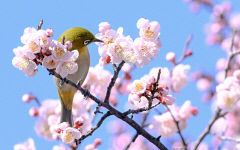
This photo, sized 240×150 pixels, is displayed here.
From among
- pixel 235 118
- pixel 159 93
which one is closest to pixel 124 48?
pixel 159 93

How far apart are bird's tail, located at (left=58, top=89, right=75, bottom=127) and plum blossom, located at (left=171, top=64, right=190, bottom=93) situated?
1759mm

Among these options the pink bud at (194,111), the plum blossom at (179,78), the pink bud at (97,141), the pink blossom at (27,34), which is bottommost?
the pink blossom at (27,34)

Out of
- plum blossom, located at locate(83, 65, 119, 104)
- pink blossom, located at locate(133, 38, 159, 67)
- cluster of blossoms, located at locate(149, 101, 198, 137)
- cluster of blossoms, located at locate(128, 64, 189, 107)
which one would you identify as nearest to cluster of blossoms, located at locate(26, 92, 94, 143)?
plum blossom, located at locate(83, 65, 119, 104)

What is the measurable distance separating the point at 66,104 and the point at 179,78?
1.93 meters

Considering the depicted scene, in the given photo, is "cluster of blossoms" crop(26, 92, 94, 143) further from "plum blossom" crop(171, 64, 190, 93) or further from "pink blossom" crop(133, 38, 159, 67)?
"pink blossom" crop(133, 38, 159, 67)

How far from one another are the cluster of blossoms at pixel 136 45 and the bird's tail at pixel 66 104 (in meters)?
1.90

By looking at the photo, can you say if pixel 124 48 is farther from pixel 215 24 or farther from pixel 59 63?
pixel 215 24

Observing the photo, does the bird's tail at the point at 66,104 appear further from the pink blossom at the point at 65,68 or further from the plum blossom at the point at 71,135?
the pink blossom at the point at 65,68

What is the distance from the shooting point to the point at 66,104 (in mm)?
4852

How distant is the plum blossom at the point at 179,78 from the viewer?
5602 mm

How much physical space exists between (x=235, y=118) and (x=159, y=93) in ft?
19.4

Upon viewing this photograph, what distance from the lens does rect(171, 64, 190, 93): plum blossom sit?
5.60 meters

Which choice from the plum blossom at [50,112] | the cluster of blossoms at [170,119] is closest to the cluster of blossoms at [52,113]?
the plum blossom at [50,112]

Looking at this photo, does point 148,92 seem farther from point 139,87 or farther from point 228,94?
point 228,94
